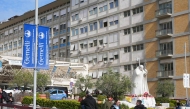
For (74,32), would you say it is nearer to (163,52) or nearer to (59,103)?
(163,52)

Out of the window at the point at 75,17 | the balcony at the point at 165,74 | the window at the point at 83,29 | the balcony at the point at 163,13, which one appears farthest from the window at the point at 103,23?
the balcony at the point at 165,74

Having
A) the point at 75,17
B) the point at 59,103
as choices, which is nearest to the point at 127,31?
the point at 75,17

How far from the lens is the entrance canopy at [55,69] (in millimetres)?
53875

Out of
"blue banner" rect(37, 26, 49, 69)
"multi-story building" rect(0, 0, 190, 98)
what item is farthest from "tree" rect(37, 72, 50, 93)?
"blue banner" rect(37, 26, 49, 69)

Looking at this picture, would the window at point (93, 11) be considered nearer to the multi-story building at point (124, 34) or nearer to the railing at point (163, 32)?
the multi-story building at point (124, 34)

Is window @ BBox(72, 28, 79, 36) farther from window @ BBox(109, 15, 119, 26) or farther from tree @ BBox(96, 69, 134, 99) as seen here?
tree @ BBox(96, 69, 134, 99)

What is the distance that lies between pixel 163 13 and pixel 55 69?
19.4 metres

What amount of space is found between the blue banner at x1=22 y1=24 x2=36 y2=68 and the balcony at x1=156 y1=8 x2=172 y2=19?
35.3 m

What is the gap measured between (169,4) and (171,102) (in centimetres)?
1453

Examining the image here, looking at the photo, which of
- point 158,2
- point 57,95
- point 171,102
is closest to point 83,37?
point 158,2

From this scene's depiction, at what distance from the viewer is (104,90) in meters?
38.6

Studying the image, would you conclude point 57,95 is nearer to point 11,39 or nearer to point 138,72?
point 138,72

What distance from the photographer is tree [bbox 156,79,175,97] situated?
44156mm

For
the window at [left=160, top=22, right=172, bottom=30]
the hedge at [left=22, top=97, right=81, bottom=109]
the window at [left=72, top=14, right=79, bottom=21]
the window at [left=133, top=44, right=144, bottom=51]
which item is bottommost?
the hedge at [left=22, top=97, right=81, bottom=109]
